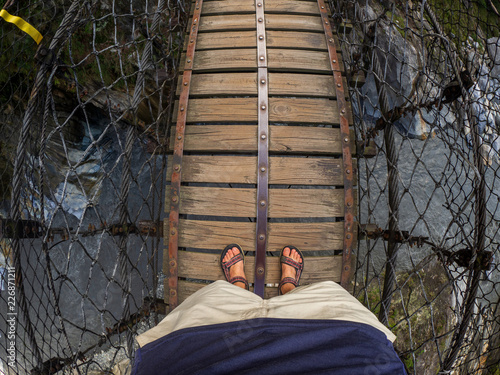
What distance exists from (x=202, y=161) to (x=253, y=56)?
0.93m

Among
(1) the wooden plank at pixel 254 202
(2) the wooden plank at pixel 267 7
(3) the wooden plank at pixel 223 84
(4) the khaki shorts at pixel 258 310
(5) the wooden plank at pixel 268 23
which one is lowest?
(4) the khaki shorts at pixel 258 310

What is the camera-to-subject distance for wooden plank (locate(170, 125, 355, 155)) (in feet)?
6.51

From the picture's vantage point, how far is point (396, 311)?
349 cm

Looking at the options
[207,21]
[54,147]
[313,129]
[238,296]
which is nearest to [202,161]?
[313,129]

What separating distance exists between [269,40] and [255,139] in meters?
0.90

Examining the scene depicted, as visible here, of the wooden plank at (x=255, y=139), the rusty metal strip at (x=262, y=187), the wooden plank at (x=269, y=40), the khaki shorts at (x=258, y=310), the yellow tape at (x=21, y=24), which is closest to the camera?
the khaki shorts at (x=258, y=310)

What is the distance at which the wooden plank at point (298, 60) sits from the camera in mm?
2191

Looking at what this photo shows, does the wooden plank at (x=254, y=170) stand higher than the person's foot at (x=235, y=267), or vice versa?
the wooden plank at (x=254, y=170)

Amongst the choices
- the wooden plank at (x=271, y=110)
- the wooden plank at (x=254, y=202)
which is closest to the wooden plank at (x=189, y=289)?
the wooden plank at (x=254, y=202)

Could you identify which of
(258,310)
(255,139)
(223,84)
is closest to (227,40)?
(223,84)

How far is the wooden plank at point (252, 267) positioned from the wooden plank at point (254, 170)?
1.65 ft

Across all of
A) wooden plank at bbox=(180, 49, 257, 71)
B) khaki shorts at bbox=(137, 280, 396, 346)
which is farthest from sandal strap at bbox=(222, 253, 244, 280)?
wooden plank at bbox=(180, 49, 257, 71)

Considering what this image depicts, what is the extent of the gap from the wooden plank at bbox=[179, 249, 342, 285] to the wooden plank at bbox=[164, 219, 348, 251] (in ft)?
0.23

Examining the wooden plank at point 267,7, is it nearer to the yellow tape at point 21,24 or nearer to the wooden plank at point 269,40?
the wooden plank at point 269,40
